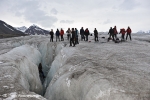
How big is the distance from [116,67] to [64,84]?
3.48 meters

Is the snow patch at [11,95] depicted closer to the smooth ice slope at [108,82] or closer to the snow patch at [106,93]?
the smooth ice slope at [108,82]

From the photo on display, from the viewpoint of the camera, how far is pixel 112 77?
977cm

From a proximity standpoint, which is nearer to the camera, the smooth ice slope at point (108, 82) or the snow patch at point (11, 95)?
the smooth ice slope at point (108, 82)

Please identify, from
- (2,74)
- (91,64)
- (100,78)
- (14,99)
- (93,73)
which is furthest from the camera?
(91,64)

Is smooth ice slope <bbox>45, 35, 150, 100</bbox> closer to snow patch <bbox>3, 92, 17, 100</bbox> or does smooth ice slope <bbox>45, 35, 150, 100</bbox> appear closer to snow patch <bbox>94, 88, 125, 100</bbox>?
snow patch <bbox>94, 88, 125, 100</bbox>

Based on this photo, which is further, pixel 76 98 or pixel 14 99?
pixel 76 98

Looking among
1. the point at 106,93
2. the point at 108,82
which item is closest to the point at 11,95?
the point at 106,93

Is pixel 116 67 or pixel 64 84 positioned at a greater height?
pixel 116 67

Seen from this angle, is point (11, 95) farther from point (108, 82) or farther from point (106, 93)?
point (108, 82)

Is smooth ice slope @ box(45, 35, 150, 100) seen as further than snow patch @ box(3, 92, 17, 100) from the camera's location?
No

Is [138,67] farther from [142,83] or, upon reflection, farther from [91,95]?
[91,95]

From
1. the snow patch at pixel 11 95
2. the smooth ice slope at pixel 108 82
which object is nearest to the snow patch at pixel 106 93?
the smooth ice slope at pixel 108 82

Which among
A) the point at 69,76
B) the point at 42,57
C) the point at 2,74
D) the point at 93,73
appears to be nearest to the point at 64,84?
the point at 69,76

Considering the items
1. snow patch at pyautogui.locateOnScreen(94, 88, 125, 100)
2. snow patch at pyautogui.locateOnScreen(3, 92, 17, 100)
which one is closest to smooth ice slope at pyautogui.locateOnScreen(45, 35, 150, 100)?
snow patch at pyautogui.locateOnScreen(94, 88, 125, 100)
